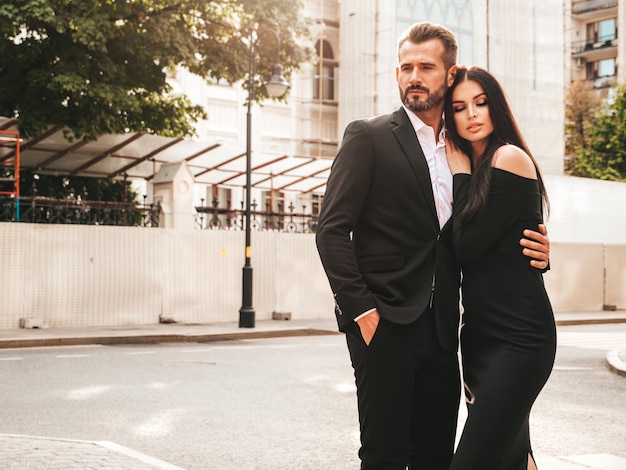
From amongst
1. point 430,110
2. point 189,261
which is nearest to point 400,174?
point 430,110

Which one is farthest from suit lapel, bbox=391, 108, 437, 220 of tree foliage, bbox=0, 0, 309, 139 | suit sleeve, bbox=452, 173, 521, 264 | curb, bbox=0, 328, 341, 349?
tree foliage, bbox=0, 0, 309, 139

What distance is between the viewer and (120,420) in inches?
311

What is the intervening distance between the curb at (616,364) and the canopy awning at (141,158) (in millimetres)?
11182

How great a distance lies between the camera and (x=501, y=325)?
337 cm

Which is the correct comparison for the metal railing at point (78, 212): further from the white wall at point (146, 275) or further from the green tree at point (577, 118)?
the green tree at point (577, 118)

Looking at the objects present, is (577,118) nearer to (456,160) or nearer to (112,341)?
(112,341)

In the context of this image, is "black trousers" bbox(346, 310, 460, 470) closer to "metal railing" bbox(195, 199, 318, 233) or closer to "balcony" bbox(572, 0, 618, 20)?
"metal railing" bbox(195, 199, 318, 233)

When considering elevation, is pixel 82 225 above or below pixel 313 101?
below

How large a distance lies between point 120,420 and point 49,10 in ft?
38.2

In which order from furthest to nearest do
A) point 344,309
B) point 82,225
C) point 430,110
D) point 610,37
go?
point 610,37 < point 82,225 < point 430,110 < point 344,309

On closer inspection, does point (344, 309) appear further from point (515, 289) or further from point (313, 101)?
point (313, 101)

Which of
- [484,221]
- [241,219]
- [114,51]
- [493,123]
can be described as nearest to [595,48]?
[241,219]

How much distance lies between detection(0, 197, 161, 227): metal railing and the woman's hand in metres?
16.1

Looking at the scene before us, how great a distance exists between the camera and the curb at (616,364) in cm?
1199
